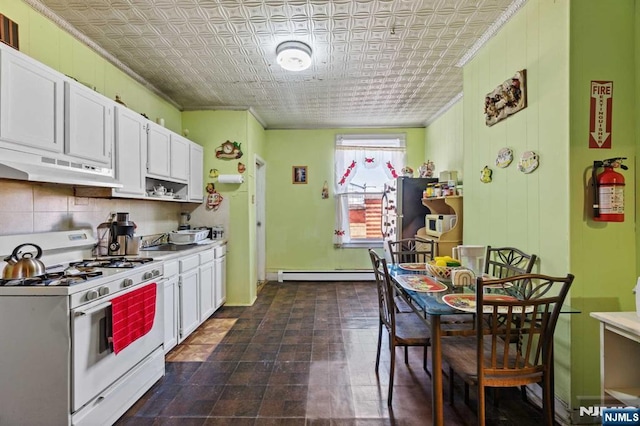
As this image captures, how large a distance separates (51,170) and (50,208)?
52cm

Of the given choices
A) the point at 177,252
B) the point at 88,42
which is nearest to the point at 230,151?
the point at 177,252

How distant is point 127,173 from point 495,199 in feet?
10.1

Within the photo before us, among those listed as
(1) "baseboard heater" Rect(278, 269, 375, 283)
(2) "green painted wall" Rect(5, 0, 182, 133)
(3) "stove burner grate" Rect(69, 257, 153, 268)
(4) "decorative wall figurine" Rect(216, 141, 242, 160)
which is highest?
(2) "green painted wall" Rect(5, 0, 182, 133)

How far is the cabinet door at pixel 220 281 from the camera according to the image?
3676mm

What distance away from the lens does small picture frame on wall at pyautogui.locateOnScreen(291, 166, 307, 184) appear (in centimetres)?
524

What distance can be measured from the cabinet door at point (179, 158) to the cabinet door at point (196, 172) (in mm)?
98

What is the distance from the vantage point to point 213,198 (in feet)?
13.2

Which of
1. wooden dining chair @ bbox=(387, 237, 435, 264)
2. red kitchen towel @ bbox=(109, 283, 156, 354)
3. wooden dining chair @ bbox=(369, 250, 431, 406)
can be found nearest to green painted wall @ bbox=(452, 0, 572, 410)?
wooden dining chair @ bbox=(387, 237, 435, 264)

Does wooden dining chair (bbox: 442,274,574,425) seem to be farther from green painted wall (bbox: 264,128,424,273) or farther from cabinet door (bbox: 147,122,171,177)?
green painted wall (bbox: 264,128,424,273)

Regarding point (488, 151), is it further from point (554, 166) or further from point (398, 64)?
point (398, 64)

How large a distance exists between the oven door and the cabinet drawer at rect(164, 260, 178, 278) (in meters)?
0.54

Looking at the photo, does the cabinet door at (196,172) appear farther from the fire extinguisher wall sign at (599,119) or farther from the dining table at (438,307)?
the fire extinguisher wall sign at (599,119)

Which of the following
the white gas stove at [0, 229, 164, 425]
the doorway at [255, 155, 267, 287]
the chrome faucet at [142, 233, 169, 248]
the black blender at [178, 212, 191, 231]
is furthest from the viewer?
the doorway at [255, 155, 267, 287]

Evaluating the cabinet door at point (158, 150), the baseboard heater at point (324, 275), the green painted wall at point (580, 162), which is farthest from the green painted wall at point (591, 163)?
the baseboard heater at point (324, 275)
